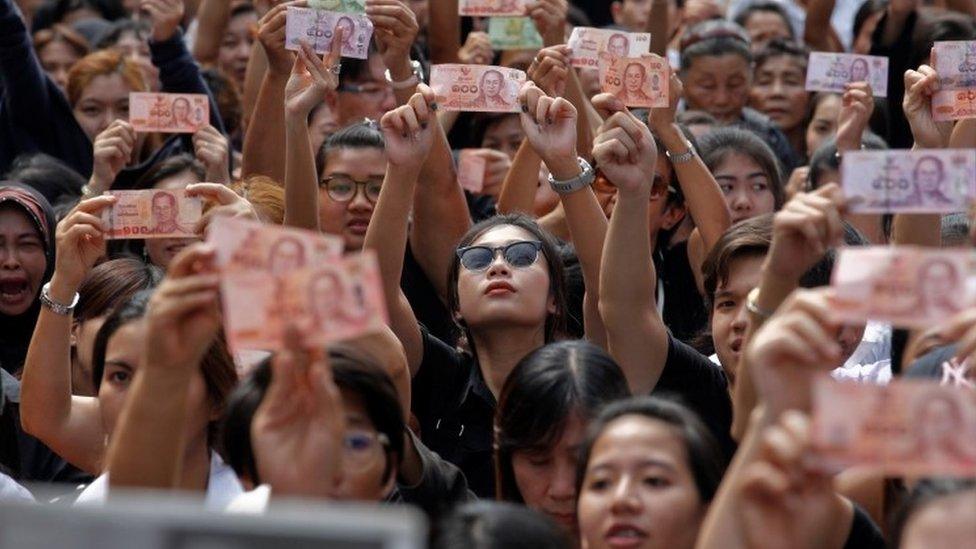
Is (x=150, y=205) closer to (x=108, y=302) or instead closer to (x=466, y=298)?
(x=108, y=302)

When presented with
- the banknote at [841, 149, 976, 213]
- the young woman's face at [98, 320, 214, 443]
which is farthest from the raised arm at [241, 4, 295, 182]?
the banknote at [841, 149, 976, 213]

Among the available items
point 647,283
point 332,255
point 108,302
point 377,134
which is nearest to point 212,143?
point 377,134

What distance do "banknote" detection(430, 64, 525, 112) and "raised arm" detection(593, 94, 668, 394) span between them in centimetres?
106

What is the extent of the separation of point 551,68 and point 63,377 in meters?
1.82

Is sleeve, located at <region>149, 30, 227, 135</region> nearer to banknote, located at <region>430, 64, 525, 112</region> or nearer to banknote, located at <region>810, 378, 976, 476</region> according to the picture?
banknote, located at <region>430, 64, 525, 112</region>

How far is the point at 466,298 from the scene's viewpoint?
4961 millimetres

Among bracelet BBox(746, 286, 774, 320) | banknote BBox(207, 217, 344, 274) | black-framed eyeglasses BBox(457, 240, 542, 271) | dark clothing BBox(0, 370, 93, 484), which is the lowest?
dark clothing BBox(0, 370, 93, 484)

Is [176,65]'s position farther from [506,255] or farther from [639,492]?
[639,492]

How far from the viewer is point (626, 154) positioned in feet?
15.3

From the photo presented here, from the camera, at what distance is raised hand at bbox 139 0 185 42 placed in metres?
7.07

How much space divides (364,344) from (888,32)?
13.3 feet

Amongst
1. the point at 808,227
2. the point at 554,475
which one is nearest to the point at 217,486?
the point at 554,475

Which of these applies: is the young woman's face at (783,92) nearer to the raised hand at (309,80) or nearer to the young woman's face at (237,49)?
the young woman's face at (237,49)

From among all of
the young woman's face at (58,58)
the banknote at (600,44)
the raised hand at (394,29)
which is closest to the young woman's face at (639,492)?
the raised hand at (394,29)
